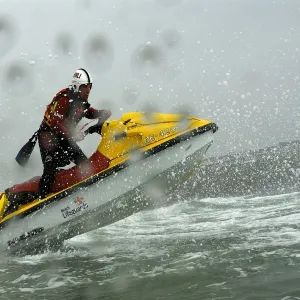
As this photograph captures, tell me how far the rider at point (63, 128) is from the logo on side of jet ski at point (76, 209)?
13.5 inches

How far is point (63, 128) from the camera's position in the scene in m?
5.98

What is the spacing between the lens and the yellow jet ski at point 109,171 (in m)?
6.14

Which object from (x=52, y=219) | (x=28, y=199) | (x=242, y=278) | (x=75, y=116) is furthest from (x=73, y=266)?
(x=242, y=278)

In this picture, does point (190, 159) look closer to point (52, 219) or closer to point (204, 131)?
point (204, 131)

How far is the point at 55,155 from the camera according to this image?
625 cm

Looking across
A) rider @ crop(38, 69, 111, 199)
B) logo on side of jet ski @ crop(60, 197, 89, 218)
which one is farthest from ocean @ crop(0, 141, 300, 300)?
rider @ crop(38, 69, 111, 199)

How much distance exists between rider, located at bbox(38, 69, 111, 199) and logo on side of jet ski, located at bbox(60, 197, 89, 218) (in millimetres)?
342

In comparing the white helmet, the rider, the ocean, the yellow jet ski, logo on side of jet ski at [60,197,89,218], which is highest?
the white helmet

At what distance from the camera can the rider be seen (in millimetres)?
6012

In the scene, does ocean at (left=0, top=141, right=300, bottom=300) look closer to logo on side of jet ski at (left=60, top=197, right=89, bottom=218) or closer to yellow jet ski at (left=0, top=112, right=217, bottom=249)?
yellow jet ski at (left=0, top=112, right=217, bottom=249)

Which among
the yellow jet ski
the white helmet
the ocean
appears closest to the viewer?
the ocean

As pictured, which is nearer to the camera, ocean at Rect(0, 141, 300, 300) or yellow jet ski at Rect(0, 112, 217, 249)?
ocean at Rect(0, 141, 300, 300)

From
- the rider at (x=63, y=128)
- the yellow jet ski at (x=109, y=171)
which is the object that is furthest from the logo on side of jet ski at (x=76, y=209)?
the rider at (x=63, y=128)

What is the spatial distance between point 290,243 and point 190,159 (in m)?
1.74
